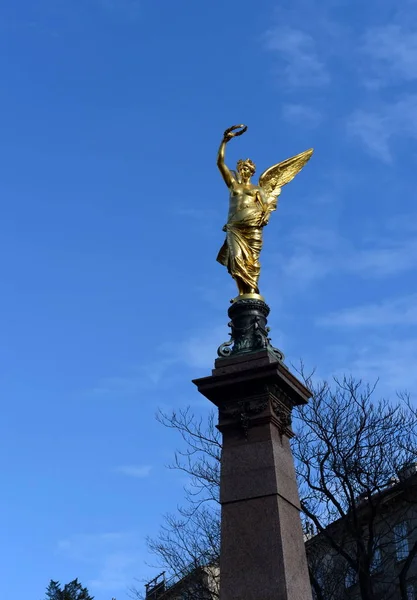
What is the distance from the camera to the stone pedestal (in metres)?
9.16

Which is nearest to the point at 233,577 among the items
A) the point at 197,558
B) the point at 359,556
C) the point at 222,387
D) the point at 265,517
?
the point at 265,517

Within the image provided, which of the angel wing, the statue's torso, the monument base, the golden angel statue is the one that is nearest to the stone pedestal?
the monument base

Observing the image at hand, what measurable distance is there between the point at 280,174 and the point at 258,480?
5397 millimetres

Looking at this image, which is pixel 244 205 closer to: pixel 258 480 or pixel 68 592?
pixel 258 480

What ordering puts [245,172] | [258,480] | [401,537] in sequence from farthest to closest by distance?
[401,537], [245,172], [258,480]

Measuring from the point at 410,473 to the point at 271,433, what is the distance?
11409 mm

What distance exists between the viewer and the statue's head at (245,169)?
12586 mm

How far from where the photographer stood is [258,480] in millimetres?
9758

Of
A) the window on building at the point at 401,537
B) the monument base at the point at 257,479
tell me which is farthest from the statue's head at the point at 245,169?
the window on building at the point at 401,537

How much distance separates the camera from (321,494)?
19531 mm

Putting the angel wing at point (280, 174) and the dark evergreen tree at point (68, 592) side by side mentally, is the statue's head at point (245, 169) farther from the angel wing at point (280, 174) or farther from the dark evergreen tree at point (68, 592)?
the dark evergreen tree at point (68, 592)

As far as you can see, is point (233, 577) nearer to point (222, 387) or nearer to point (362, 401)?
point (222, 387)

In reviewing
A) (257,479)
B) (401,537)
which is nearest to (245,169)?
(257,479)

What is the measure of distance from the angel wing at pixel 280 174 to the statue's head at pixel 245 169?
0.61 ft
